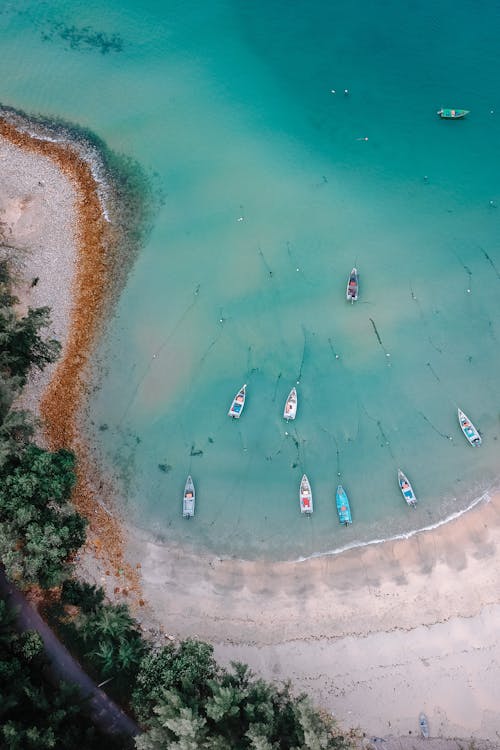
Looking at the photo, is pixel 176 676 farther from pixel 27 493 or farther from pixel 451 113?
pixel 451 113

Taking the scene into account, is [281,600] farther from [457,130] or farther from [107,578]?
[457,130]

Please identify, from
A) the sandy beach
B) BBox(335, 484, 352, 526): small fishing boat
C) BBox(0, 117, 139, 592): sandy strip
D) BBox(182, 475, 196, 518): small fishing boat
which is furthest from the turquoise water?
BBox(0, 117, 139, 592): sandy strip

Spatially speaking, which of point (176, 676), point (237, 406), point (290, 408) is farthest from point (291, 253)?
point (176, 676)

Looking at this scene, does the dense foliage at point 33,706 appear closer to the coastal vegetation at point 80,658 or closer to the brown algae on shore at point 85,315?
the coastal vegetation at point 80,658

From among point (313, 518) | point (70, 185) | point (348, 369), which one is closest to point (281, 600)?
point (313, 518)

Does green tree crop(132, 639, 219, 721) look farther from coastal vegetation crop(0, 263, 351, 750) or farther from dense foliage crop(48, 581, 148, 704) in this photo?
dense foliage crop(48, 581, 148, 704)

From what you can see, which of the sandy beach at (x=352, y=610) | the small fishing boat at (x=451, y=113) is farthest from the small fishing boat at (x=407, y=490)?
the small fishing boat at (x=451, y=113)
